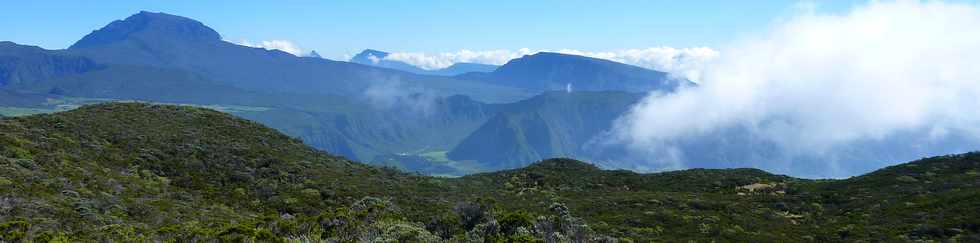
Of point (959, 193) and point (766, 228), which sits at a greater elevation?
point (959, 193)

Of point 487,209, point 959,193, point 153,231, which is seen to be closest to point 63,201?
point 153,231

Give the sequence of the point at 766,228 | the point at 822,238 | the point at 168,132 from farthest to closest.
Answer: the point at 168,132, the point at 766,228, the point at 822,238

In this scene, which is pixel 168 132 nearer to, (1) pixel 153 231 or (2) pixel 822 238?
(1) pixel 153 231

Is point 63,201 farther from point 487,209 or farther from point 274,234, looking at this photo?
point 487,209

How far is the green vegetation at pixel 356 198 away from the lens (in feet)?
112

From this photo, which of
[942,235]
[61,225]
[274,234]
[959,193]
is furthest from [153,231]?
[959,193]

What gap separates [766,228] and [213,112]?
7467 centimetres

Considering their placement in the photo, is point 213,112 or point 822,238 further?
point 213,112

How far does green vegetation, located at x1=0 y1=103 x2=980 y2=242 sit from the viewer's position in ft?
112

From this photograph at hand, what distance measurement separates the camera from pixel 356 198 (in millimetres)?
52500

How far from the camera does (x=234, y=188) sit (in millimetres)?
50500

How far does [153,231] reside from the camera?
32406 mm

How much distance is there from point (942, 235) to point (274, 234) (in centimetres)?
4329

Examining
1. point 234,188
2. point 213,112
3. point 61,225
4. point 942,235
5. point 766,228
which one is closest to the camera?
point 61,225
